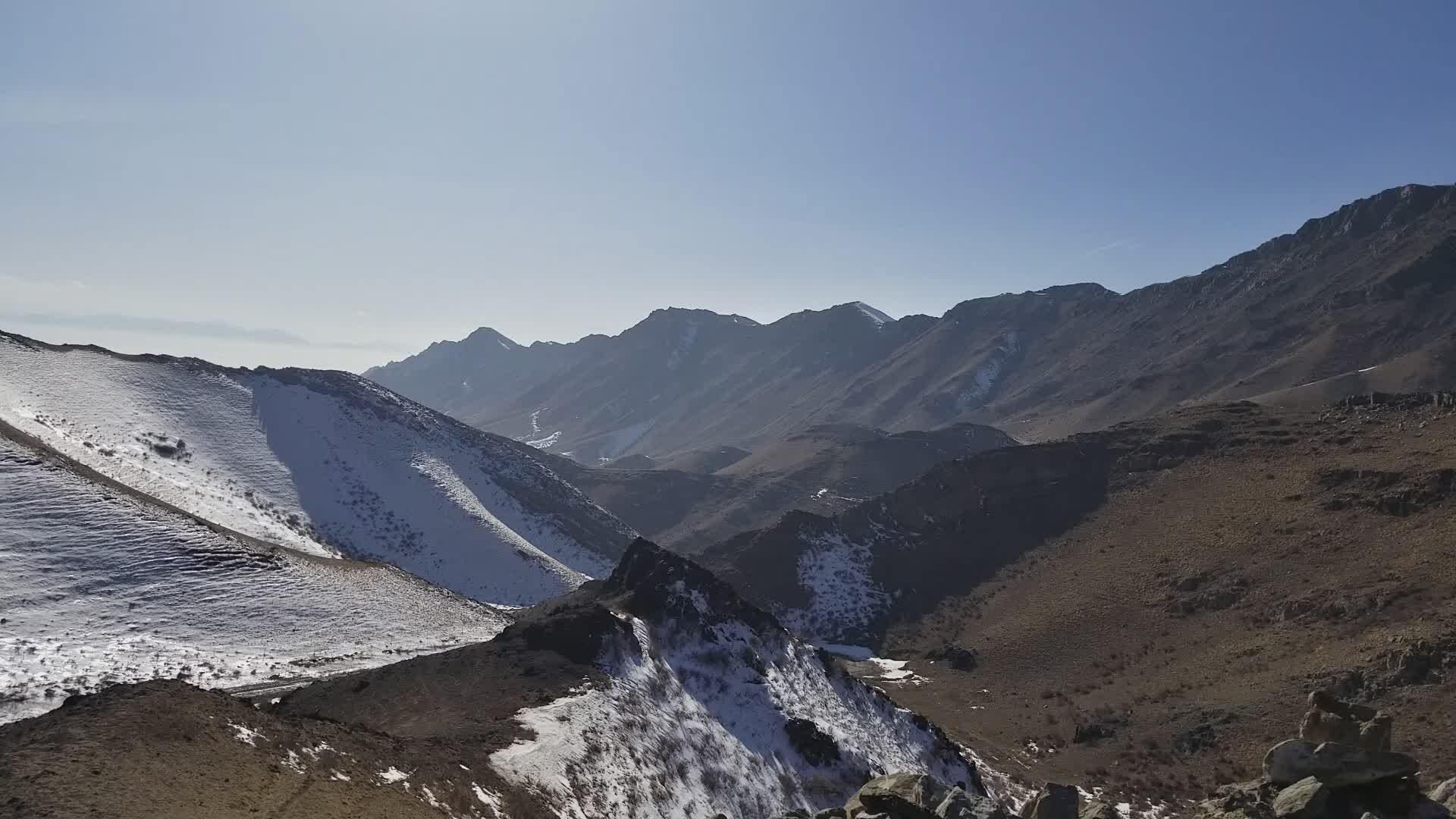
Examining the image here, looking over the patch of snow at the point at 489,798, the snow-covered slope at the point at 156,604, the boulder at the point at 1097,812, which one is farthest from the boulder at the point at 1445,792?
the snow-covered slope at the point at 156,604

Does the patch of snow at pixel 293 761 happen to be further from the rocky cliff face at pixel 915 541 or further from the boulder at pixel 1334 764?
the rocky cliff face at pixel 915 541

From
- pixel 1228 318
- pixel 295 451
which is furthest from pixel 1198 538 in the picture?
pixel 1228 318

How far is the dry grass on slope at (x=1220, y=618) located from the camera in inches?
1293

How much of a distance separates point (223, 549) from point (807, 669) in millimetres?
28684

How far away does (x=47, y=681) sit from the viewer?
24.5m

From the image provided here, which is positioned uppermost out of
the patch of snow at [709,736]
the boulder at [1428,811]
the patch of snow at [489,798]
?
the boulder at [1428,811]

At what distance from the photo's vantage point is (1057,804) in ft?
45.4

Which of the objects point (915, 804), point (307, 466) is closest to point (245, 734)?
point (915, 804)

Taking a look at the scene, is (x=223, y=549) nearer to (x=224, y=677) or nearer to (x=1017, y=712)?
(x=224, y=677)

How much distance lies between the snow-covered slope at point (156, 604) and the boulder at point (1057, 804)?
88.0 feet

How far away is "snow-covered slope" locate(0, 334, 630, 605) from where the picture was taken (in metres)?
50.9

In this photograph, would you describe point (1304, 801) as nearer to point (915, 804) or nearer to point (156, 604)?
point (915, 804)

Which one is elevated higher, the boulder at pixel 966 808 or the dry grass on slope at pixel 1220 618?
the boulder at pixel 966 808

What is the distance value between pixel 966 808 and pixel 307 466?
62.0 metres
